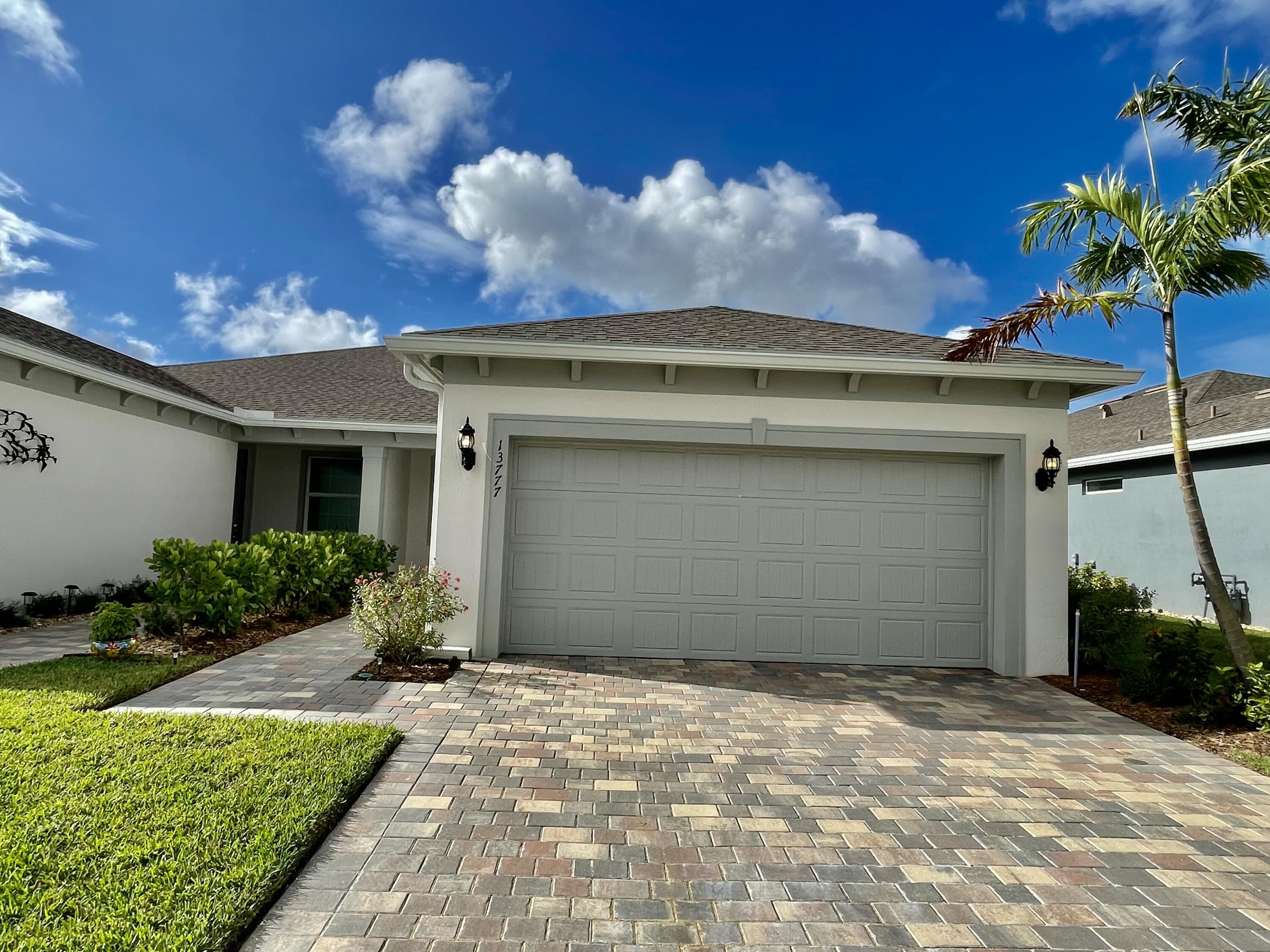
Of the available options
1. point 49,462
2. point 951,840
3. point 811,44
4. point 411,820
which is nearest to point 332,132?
point 49,462

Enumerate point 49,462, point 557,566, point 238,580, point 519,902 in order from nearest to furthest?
point 519,902, point 557,566, point 238,580, point 49,462

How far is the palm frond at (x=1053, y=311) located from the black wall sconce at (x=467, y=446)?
5.46 meters

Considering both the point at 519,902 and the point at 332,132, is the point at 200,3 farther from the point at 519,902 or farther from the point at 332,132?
the point at 519,902

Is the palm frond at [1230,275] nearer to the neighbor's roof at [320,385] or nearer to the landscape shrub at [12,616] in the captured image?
the neighbor's roof at [320,385]

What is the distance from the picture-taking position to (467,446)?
23.0ft

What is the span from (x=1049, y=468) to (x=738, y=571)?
3589mm

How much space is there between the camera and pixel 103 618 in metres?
6.68

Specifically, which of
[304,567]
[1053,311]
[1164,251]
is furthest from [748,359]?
[304,567]

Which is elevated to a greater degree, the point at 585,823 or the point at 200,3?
the point at 200,3

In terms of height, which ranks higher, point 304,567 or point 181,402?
point 181,402

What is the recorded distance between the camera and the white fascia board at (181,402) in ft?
27.4

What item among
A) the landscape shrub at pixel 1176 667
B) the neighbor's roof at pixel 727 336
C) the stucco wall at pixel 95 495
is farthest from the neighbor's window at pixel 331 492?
the landscape shrub at pixel 1176 667

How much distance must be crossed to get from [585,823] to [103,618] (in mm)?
6170

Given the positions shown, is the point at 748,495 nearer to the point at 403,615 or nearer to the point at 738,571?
the point at 738,571
